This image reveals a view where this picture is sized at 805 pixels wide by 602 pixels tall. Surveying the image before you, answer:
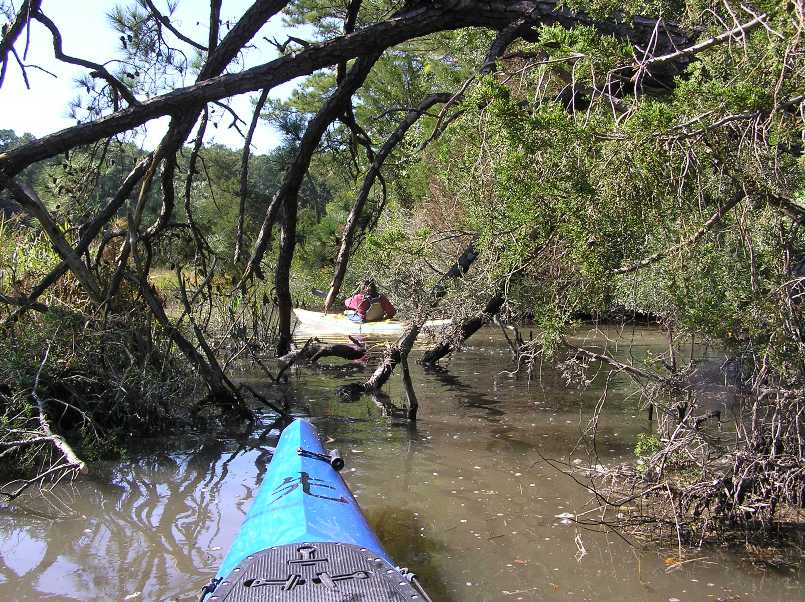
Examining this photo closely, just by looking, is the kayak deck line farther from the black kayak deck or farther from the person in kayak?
the person in kayak

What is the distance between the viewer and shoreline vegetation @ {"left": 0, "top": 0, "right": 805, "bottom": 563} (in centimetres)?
427

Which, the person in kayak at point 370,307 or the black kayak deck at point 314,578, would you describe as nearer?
the black kayak deck at point 314,578

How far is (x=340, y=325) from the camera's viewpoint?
17.3 m

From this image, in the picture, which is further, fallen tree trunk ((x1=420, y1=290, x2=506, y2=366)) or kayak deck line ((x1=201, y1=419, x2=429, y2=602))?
fallen tree trunk ((x1=420, y1=290, x2=506, y2=366))

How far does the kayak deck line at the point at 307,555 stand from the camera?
321 cm

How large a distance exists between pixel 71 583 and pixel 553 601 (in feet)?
9.12

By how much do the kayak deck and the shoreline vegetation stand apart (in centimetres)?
660

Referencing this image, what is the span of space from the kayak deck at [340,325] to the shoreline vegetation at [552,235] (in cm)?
660

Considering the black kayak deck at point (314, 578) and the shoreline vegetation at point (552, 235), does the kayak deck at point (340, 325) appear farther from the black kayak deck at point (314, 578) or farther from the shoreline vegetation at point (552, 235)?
the black kayak deck at point (314, 578)

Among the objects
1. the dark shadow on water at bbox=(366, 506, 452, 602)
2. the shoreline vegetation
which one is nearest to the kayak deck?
the shoreline vegetation

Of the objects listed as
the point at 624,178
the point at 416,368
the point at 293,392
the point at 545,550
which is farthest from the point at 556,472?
the point at 416,368

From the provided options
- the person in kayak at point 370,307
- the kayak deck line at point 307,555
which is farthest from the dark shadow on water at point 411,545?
the person in kayak at point 370,307

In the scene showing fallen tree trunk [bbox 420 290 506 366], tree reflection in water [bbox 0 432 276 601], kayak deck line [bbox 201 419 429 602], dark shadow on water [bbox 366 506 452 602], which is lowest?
tree reflection in water [bbox 0 432 276 601]

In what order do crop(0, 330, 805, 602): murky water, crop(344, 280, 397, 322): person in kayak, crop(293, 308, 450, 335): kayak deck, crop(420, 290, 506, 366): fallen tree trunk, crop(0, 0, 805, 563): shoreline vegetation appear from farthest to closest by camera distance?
1. crop(344, 280, 397, 322): person in kayak
2. crop(293, 308, 450, 335): kayak deck
3. crop(420, 290, 506, 366): fallen tree trunk
4. crop(0, 330, 805, 602): murky water
5. crop(0, 0, 805, 563): shoreline vegetation
